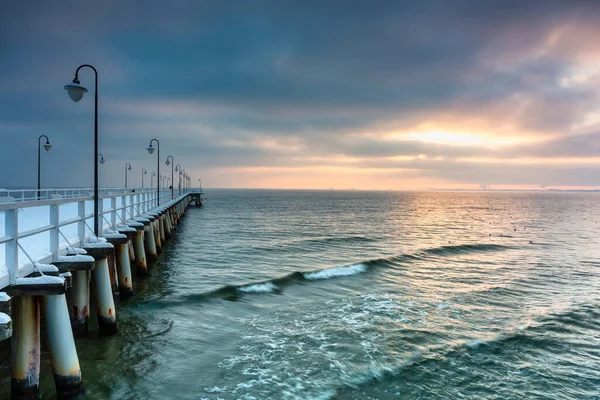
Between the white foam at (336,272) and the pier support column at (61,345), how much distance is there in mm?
12508

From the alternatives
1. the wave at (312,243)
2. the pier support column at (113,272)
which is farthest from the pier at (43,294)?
the wave at (312,243)

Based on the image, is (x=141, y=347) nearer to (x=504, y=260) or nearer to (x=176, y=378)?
(x=176, y=378)

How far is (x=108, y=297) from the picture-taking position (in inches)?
372

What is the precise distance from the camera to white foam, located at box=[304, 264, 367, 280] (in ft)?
62.5

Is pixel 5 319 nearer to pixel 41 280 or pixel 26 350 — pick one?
pixel 41 280

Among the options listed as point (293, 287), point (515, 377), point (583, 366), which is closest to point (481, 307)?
point (583, 366)

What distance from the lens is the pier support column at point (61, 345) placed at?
256 inches

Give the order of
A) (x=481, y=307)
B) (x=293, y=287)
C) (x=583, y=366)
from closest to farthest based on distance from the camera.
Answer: (x=583, y=366)
(x=481, y=307)
(x=293, y=287)

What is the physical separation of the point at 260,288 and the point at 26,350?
1051 cm

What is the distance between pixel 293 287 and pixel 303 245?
45.1 ft

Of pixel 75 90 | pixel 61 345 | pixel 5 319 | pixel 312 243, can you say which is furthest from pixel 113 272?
pixel 312 243

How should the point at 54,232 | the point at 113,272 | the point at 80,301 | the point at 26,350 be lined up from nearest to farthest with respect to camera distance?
the point at 26,350 → the point at 54,232 → the point at 80,301 → the point at 113,272

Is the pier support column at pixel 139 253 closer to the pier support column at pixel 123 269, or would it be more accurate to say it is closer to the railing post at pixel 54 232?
the pier support column at pixel 123 269

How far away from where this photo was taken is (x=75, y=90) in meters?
9.81
